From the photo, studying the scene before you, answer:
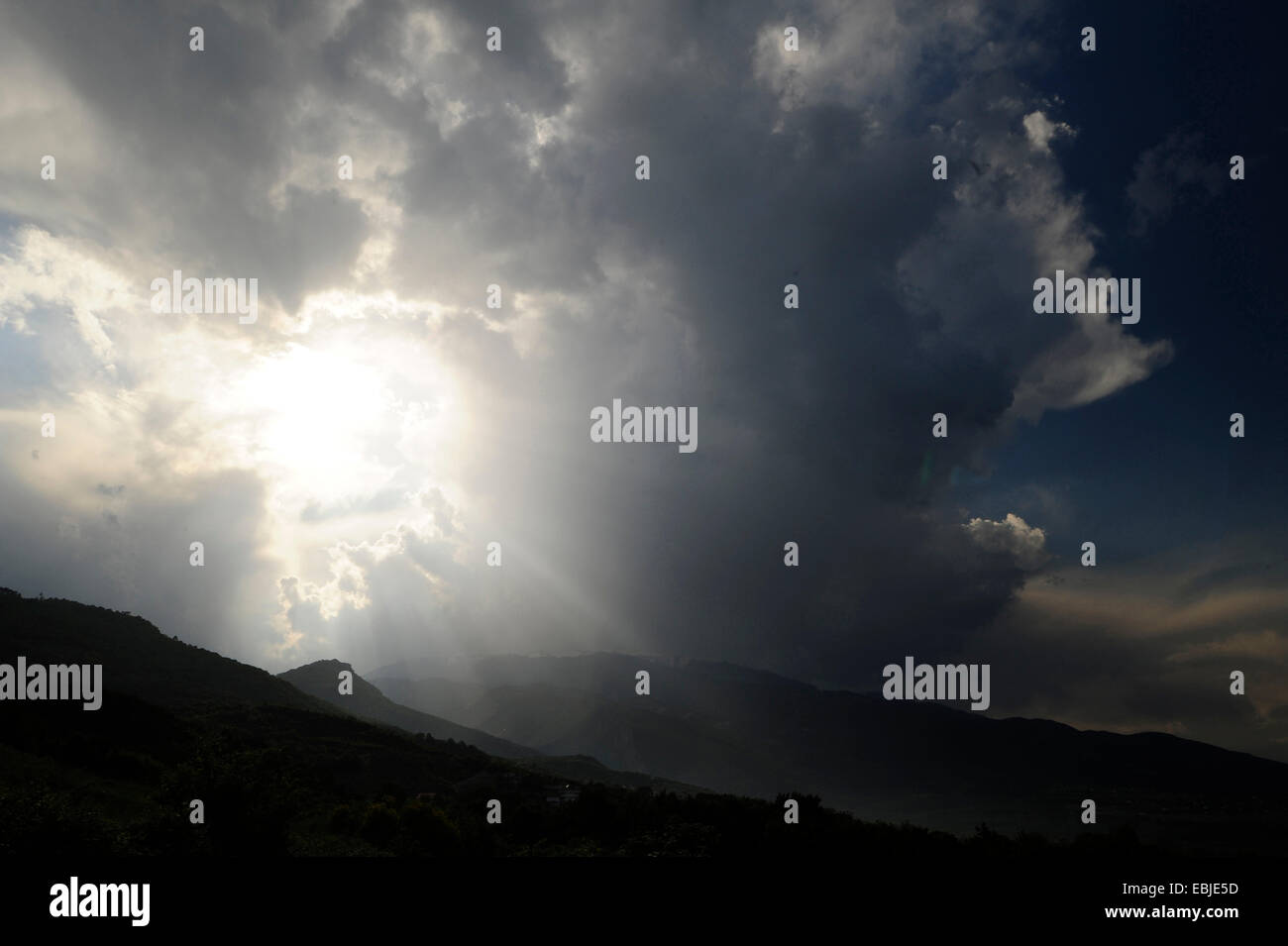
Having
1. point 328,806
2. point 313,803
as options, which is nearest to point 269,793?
point 328,806

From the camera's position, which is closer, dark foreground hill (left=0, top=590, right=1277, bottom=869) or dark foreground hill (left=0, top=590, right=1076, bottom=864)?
dark foreground hill (left=0, top=590, right=1076, bottom=864)

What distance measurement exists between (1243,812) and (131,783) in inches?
10366

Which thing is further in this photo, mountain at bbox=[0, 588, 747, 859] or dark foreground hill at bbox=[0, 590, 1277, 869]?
dark foreground hill at bbox=[0, 590, 1277, 869]

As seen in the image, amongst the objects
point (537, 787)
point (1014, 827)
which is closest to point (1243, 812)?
point (1014, 827)

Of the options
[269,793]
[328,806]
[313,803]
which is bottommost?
[328,806]

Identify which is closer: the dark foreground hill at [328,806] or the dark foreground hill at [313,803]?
the dark foreground hill at [313,803]

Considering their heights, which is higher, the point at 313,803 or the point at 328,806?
the point at 313,803

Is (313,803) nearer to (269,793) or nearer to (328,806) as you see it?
(328,806)

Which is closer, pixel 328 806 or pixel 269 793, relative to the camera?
pixel 269 793

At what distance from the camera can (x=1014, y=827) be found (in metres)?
177

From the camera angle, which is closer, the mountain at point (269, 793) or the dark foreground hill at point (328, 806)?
the mountain at point (269, 793)
